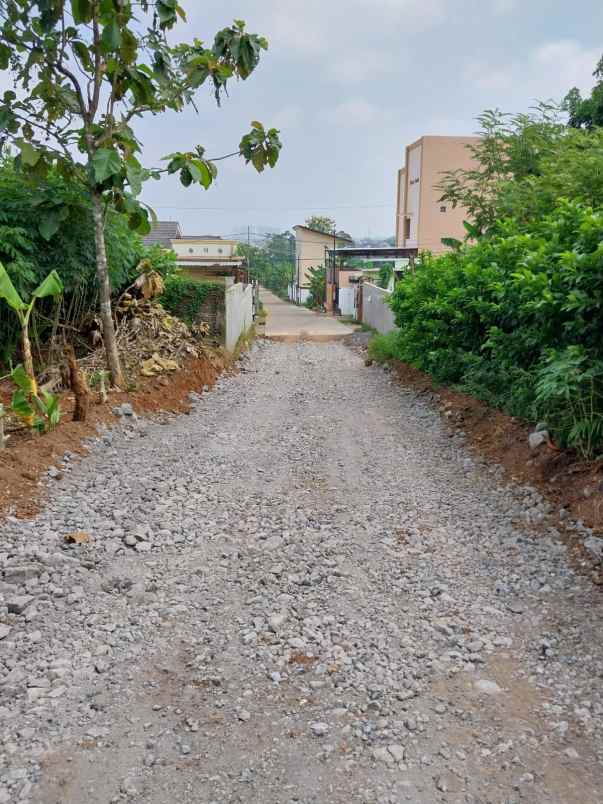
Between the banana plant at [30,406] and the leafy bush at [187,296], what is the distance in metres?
6.51

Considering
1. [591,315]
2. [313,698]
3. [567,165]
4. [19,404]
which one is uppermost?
[567,165]

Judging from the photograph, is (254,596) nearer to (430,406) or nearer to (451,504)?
(451,504)

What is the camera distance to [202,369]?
37.8 ft

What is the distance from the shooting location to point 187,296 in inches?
522

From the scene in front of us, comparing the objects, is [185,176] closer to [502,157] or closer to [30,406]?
Answer: [30,406]

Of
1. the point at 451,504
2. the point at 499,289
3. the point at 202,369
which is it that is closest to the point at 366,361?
the point at 202,369

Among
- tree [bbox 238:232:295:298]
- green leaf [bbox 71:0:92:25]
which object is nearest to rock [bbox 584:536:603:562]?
green leaf [bbox 71:0:92:25]

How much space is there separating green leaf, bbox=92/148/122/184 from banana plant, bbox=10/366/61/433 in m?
2.28

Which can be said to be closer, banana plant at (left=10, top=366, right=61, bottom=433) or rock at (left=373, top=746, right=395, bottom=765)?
rock at (left=373, top=746, right=395, bottom=765)

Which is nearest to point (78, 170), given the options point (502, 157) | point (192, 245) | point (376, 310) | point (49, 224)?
point (49, 224)

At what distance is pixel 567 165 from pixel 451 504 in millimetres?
6391

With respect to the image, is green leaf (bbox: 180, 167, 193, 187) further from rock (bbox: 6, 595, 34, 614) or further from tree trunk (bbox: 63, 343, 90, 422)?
rock (bbox: 6, 595, 34, 614)

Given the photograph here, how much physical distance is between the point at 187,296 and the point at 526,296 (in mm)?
8743

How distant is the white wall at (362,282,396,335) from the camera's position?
18594 millimetres
